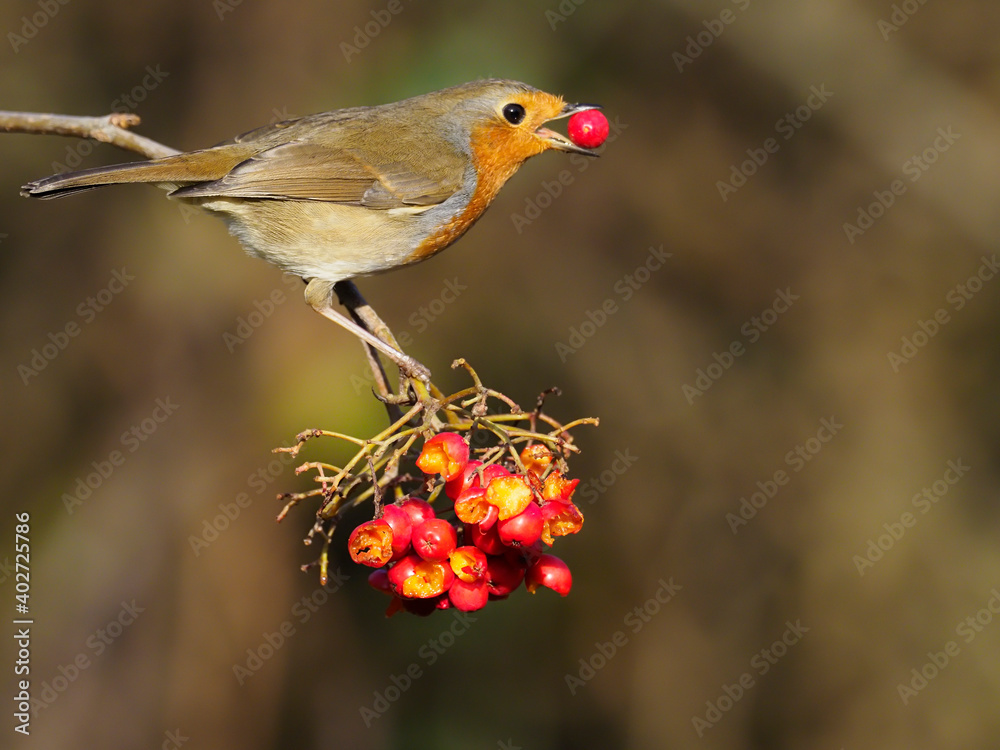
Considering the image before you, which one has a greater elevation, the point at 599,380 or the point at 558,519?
the point at 558,519

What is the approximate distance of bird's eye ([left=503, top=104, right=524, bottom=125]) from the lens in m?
3.33

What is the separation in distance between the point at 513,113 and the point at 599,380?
2.71 metres

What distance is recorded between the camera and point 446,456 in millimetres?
2084

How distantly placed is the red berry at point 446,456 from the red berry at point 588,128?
154 cm

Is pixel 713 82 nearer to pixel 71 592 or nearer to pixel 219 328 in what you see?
pixel 219 328

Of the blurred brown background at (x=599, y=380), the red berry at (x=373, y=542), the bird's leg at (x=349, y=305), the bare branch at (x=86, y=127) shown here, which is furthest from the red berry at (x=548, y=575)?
the blurred brown background at (x=599, y=380)

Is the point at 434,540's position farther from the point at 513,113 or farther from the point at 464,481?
the point at 513,113

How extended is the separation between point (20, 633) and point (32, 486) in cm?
87

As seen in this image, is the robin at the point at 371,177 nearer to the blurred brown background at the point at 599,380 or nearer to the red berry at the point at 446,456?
the red berry at the point at 446,456

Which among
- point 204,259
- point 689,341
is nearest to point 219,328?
point 204,259

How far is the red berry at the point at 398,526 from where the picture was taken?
6.75ft

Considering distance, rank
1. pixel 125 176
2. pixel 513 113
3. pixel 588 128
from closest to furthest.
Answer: pixel 125 176
pixel 588 128
pixel 513 113

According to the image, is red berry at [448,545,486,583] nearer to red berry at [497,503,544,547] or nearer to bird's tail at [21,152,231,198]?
red berry at [497,503,544,547]

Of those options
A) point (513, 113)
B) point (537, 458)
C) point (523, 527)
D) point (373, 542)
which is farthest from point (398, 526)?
point (513, 113)
